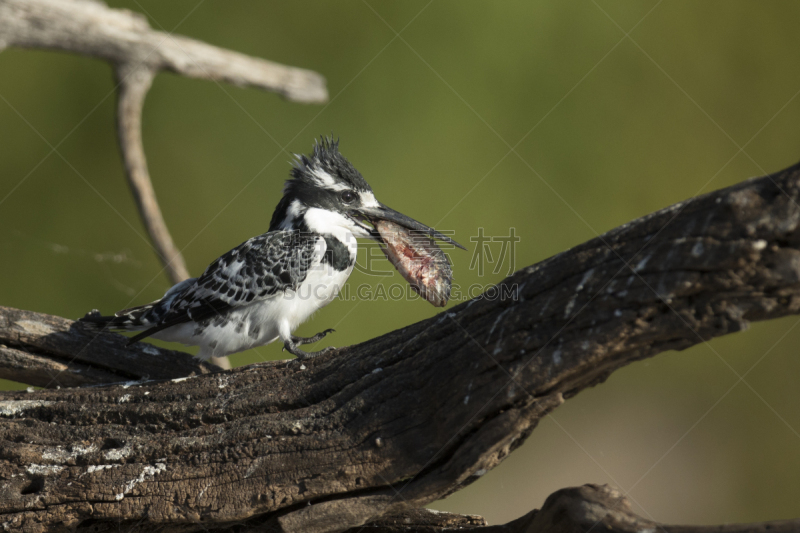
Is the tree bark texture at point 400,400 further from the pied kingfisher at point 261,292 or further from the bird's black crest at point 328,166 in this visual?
the bird's black crest at point 328,166

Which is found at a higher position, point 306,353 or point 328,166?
point 328,166

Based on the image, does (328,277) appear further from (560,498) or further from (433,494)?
(560,498)

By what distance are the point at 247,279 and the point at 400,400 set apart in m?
1.11

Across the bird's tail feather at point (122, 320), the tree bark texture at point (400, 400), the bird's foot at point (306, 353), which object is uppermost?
the bird's tail feather at point (122, 320)

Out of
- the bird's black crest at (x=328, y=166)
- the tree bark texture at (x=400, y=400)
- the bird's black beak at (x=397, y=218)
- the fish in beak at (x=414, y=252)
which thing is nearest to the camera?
the tree bark texture at (x=400, y=400)

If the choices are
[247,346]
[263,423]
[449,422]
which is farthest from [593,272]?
[247,346]

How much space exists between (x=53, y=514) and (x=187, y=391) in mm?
546

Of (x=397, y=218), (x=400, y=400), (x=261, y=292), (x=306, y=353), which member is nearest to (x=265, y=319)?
(x=261, y=292)

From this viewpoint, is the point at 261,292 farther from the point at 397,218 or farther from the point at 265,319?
the point at 397,218

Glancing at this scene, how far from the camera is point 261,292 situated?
8.51 feet

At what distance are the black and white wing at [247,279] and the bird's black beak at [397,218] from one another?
0.30 meters

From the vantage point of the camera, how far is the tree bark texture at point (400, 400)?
4.42 feet

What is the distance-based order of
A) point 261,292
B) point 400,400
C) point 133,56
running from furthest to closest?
1. point 133,56
2. point 261,292
3. point 400,400

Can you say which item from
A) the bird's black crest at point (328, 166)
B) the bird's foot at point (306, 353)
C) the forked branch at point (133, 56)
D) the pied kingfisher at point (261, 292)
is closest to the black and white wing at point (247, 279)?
the pied kingfisher at point (261, 292)
